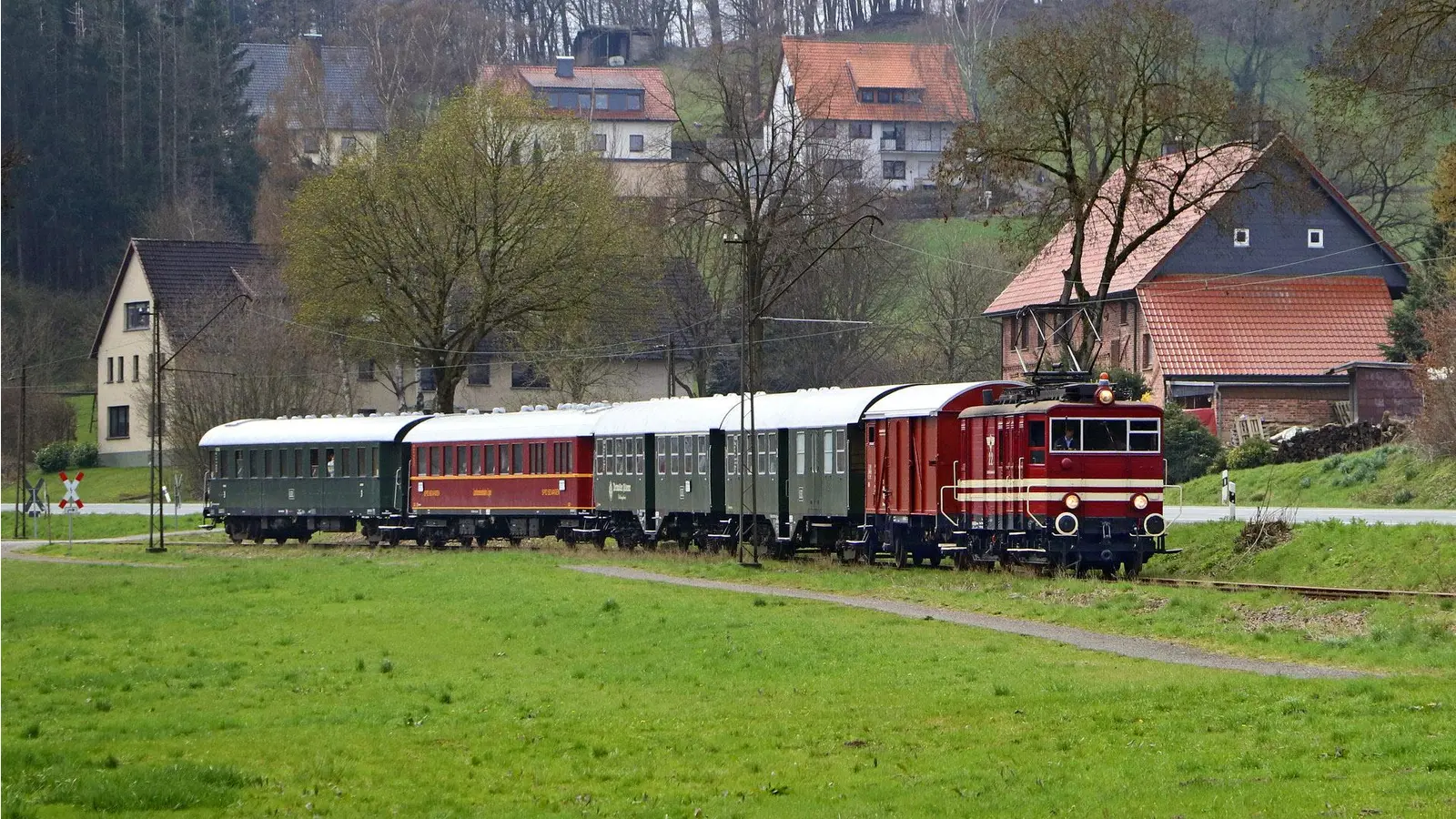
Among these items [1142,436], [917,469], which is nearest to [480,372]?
[917,469]

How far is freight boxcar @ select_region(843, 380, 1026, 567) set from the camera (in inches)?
1260

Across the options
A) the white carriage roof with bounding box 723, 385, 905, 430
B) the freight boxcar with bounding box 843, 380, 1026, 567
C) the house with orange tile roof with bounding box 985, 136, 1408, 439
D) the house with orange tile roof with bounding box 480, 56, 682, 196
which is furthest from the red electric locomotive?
the house with orange tile roof with bounding box 480, 56, 682, 196

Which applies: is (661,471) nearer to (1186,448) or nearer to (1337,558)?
(1186,448)

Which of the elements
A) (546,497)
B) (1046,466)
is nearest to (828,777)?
(1046,466)

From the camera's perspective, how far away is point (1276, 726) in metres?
14.5

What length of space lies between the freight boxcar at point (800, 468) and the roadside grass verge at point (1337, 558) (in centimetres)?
588

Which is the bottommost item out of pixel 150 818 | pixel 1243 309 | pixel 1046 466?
pixel 150 818

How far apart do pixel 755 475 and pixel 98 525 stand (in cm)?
3442

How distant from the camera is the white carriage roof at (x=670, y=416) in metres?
41.1

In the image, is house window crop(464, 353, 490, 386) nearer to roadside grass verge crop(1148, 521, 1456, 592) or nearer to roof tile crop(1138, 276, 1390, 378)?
roof tile crop(1138, 276, 1390, 378)

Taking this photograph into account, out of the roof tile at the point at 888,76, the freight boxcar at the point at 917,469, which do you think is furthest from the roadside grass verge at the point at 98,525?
the roof tile at the point at 888,76

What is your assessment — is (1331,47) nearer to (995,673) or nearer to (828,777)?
(995,673)

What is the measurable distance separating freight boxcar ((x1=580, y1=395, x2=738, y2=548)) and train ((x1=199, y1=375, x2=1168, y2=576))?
0.05 m

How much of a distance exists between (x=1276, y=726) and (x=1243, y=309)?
48.8 metres
